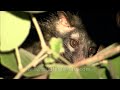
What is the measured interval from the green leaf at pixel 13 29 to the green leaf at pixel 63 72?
2.4 inches

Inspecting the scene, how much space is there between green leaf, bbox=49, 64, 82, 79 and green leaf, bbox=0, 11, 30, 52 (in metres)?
0.06

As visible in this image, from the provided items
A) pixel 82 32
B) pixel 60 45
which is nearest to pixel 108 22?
pixel 82 32

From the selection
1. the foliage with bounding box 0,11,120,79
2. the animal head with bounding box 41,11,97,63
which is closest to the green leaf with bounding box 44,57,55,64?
the foliage with bounding box 0,11,120,79

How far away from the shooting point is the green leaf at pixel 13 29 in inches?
15.7

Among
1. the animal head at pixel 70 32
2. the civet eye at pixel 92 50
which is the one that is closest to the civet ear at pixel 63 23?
the animal head at pixel 70 32

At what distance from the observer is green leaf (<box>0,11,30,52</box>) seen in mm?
400

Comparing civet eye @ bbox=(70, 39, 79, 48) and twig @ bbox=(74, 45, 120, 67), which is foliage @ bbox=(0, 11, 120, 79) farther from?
civet eye @ bbox=(70, 39, 79, 48)

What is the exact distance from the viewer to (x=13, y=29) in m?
0.40

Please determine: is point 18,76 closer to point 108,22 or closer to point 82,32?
point 108,22

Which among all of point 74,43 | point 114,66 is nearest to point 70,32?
point 74,43

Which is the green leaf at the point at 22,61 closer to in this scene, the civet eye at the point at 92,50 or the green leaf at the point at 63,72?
the green leaf at the point at 63,72

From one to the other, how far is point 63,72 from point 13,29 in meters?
0.09
